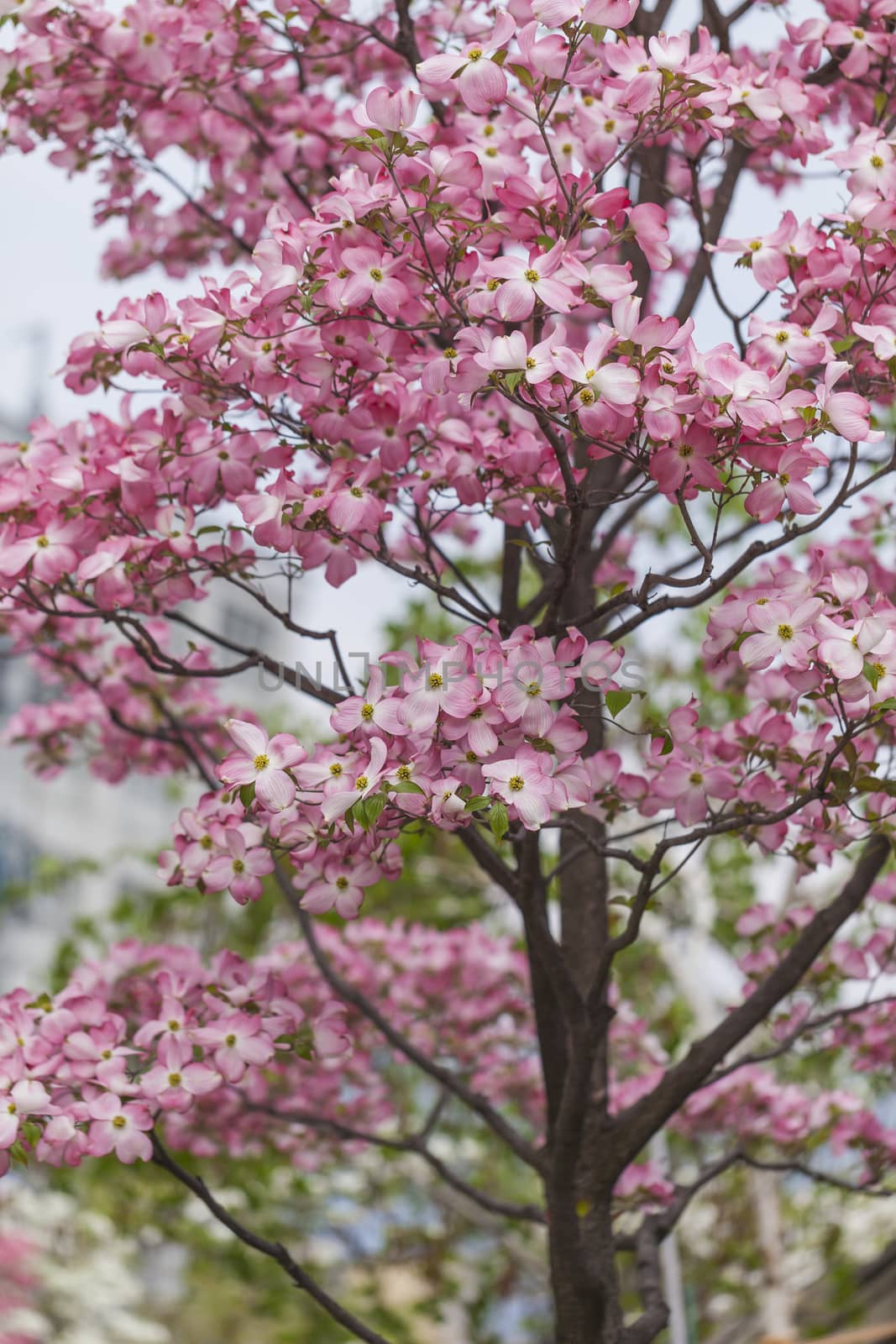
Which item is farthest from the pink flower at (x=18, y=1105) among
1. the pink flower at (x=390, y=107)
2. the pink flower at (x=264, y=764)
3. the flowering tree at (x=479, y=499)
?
the pink flower at (x=390, y=107)

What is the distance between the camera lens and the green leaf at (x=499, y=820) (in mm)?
1718

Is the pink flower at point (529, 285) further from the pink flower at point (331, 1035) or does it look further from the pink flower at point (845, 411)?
the pink flower at point (331, 1035)

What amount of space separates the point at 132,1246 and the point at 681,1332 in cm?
479

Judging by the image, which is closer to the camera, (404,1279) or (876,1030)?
(876,1030)

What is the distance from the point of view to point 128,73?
308 cm

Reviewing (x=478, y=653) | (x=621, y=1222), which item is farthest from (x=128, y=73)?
(x=621, y=1222)

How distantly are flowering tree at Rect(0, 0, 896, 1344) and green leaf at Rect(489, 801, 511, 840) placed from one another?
0.04 meters

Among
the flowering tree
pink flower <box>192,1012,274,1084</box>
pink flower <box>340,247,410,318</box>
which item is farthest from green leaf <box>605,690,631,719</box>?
pink flower <box>192,1012,274,1084</box>

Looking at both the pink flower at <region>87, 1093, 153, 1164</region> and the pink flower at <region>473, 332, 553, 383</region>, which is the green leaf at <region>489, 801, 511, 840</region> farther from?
the pink flower at <region>87, 1093, 153, 1164</region>

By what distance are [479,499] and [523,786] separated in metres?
0.72

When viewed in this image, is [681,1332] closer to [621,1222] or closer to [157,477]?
[621,1222]

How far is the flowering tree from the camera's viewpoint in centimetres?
189

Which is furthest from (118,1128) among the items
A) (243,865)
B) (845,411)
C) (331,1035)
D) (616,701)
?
(845,411)

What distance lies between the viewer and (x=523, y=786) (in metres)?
1.80
